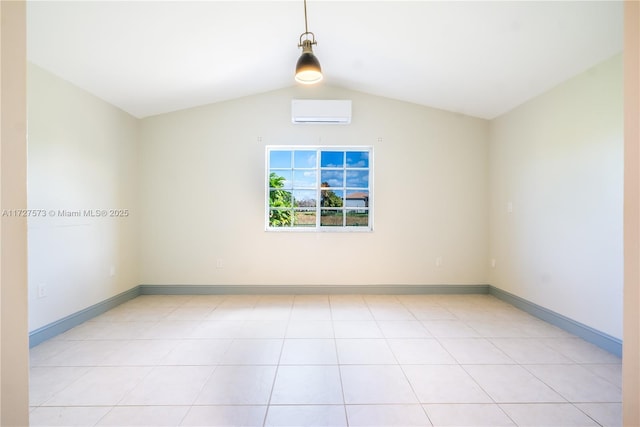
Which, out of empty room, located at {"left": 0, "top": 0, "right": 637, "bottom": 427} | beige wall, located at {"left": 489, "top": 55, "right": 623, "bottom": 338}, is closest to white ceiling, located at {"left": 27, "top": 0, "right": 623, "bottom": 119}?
empty room, located at {"left": 0, "top": 0, "right": 637, "bottom": 427}

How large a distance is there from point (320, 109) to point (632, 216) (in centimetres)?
352

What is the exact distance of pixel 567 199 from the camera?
9.62ft

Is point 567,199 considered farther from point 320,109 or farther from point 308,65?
point 320,109

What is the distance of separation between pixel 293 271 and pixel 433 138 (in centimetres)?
279

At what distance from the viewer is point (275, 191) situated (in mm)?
4336

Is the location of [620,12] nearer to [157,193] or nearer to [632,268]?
[632,268]

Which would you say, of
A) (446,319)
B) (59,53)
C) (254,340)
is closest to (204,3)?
(59,53)

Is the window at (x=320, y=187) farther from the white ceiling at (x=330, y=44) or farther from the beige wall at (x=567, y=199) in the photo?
the beige wall at (x=567, y=199)

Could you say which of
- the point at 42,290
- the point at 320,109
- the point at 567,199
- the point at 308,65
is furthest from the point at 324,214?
the point at 42,290

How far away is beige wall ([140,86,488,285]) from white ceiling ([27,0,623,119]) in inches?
19.8

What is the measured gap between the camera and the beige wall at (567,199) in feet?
8.18

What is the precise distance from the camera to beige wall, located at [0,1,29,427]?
2.83ft

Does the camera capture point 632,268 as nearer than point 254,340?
Yes

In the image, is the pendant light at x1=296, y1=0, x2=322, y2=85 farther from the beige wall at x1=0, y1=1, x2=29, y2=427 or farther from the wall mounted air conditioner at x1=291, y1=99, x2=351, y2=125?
the wall mounted air conditioner at x1=291, y1=99, x2=351, y2=125
